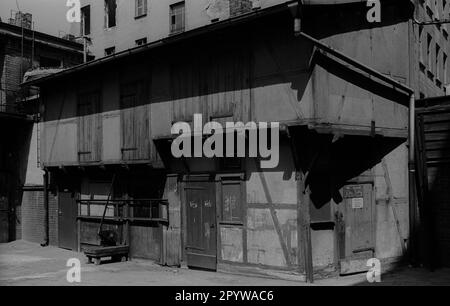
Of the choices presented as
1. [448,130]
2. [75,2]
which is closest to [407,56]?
[448,130]

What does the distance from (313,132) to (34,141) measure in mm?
13478

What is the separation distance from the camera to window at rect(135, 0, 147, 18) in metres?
27.2

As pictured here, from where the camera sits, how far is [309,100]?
11.2 meters

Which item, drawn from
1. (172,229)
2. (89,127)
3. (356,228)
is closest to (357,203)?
(356,228)

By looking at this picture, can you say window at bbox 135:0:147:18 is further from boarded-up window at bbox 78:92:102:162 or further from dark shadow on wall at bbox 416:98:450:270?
dark shadow on wall at bbox 416:98:450:270

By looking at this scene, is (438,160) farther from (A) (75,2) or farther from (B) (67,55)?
(A) (75,2)

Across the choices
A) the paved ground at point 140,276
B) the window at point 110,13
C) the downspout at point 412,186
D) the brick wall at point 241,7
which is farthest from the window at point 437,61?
the window at point 110,13

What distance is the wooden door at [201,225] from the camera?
1310 centimetres

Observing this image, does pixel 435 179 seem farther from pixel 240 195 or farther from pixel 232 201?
pixel 232 201

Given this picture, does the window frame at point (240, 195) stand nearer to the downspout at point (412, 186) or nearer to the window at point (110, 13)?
the downspout at point (412, 186)

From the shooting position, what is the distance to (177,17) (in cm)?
2589

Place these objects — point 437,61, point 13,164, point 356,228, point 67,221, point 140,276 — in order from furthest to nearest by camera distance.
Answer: point 13,164, point 437,61, point 67,221, point 140,276, point 356,228

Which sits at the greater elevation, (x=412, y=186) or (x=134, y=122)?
(x=134, y=122)

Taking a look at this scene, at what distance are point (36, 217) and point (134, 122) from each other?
759 cm
